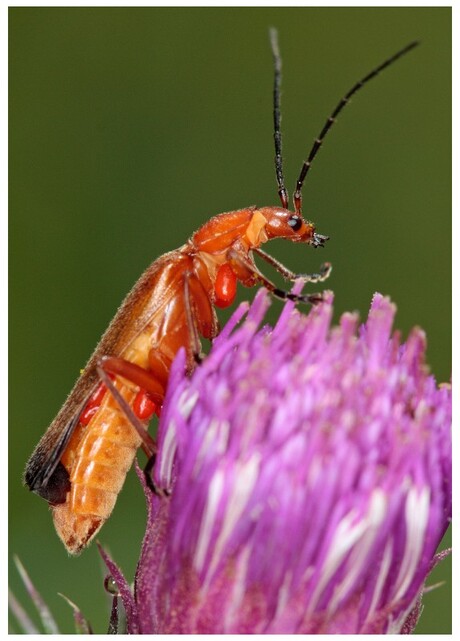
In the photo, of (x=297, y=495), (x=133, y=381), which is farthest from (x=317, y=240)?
(x=297, y=495)

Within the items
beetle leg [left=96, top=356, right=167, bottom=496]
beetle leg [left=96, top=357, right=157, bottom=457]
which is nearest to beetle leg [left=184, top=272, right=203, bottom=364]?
beetle leg [left=96, top=356, right=167, bottom=496]

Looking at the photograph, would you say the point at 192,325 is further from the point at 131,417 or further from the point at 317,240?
the point at 317,240

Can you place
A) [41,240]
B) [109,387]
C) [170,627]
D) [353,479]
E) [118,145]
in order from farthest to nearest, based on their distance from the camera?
[118,145] → [41,240] → [109,387] → [170,627] → [353,479]

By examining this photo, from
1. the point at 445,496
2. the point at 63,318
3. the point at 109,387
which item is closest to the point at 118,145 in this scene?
the point at 63,318

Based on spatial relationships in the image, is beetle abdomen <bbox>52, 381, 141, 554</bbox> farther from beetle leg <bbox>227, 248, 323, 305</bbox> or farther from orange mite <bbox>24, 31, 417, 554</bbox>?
beetle leg <bbox>227, 248, 323, 305</bbox>

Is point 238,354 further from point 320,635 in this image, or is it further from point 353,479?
point 320,635

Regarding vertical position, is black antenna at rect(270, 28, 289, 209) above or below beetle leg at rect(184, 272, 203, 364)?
above
